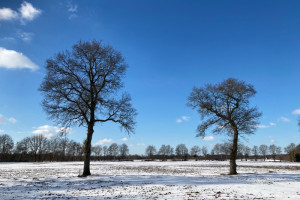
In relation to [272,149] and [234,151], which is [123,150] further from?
[234,151]

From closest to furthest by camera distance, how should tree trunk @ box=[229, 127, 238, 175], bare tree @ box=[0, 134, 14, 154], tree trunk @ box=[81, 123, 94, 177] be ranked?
tree trunk @ box=[81, 123, 94, 177], tree trunk @ box=[229, 127, 238, 175], bare tree @ box=[0, 134, 14, 154]

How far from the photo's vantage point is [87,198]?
1326 cm

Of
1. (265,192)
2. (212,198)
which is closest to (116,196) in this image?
(212,198)

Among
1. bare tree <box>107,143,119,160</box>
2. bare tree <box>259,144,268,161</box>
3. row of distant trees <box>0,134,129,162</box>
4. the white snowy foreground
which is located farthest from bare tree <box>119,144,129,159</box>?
the white snowy foreground

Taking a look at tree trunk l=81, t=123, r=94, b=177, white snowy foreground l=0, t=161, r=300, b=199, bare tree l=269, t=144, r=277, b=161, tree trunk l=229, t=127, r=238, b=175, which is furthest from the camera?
bare tree l=269, t=144, r=277, b=161

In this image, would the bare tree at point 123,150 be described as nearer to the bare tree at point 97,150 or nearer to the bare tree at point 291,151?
the bare tree at point 97,150

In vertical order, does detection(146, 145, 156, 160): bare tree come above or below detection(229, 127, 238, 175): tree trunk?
below

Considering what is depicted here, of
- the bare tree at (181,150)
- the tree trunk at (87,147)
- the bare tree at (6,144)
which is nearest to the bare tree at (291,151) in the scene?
the bare tree at (181,150)

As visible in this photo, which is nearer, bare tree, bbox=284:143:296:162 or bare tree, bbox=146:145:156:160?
bare tree, bbox=284:143:296:162

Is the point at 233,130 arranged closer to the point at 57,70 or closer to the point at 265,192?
the point at 265,192

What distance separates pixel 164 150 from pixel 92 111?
173 m

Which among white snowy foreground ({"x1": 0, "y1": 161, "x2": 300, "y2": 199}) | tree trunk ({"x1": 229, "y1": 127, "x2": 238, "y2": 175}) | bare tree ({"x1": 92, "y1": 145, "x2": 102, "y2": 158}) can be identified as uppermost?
tree trunk ({"x1": 229, "y1": 127, "x2": 238, "y2": 175})

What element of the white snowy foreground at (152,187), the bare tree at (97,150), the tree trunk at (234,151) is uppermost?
the tree trunk at (234,151)

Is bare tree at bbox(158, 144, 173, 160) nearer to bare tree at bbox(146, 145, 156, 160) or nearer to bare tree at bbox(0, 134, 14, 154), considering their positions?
bare tree at bbox(146, 145, 156, 160)
